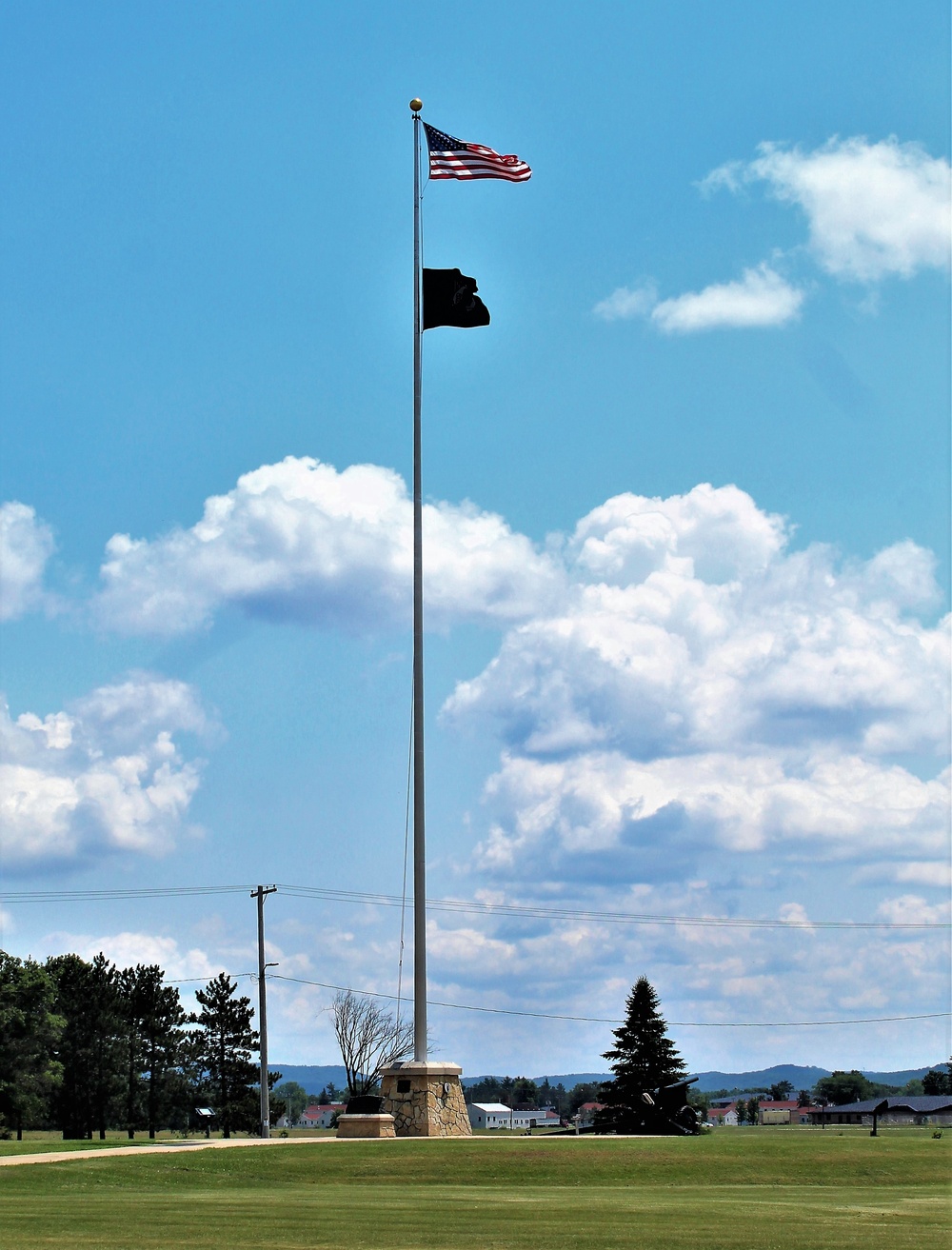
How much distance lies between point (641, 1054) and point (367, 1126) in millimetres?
29103

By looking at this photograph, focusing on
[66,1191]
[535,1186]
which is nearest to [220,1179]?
[66,1191]

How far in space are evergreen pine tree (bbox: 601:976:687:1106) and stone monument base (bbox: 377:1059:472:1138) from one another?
26.0m

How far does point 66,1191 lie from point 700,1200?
9.11 metres

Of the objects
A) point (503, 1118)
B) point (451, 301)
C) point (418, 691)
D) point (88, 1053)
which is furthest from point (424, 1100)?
point (503, 1118)

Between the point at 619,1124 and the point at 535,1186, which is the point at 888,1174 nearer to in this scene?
the point at 535,1186

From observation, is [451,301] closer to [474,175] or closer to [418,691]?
[474,175]

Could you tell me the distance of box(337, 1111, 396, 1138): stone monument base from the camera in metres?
30.3

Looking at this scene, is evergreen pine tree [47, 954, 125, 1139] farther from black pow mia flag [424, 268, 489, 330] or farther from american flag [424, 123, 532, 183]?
american flag [424, 123, 532, 183]

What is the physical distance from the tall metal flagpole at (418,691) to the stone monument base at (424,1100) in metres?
0.49

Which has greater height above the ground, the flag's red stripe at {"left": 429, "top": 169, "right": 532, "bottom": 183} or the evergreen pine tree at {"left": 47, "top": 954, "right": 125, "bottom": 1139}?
the flag's red stripe at {"left": 429, "top": 169, "right": 532, "bottom": 183}

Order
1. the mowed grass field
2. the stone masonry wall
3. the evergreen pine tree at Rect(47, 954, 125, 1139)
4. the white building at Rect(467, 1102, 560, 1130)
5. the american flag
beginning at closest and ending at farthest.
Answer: the mowed grass field < the stone masonry wall < the american flag < the evergreen pine tree at Rect(47, 954, 125, 1139) < the white building at Rect(467, 1102, 560, 1130)

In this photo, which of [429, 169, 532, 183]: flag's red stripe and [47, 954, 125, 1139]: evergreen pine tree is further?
[47, 954, 125, 1139]: evergreen pine tree

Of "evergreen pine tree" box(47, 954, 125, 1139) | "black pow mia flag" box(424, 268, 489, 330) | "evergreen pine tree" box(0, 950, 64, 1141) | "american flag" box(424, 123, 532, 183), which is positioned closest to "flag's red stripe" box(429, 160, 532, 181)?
"american flag" box(424, 123, 532, 183)

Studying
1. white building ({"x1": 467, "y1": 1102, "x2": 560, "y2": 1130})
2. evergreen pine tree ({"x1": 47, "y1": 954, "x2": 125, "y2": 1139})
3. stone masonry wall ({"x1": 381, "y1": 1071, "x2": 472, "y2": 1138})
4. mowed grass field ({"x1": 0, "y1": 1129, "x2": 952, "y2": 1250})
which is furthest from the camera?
white building ({"x1": 467, "y1": 1102, "x2": 560, "y2": 1130})
